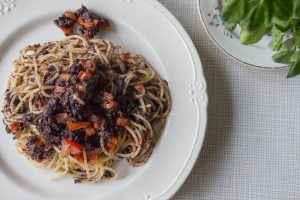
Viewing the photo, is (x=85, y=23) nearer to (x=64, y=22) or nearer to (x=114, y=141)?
(x=64, y=22)

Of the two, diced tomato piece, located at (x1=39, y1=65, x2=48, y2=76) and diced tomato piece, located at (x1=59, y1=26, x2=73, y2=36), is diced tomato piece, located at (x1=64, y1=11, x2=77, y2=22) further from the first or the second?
diced tomato piece, located at (x1=39, y1=65, x2=48, y2=76)

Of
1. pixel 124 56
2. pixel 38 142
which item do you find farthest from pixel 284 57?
pixel 38 142

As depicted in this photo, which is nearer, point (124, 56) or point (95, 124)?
point (95, 124)

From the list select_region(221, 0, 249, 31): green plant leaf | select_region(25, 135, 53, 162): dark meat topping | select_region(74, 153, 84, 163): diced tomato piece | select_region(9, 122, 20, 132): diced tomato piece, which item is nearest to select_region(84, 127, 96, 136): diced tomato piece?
select_region(74, 153, 84, 163): diced tomato piece

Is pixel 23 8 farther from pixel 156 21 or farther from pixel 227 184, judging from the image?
pixel 227 184

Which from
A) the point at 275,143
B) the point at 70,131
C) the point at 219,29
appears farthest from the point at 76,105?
the point at 275,143

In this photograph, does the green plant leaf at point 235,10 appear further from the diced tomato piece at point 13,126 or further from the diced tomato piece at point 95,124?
the diced tomato piece at point 13,126
